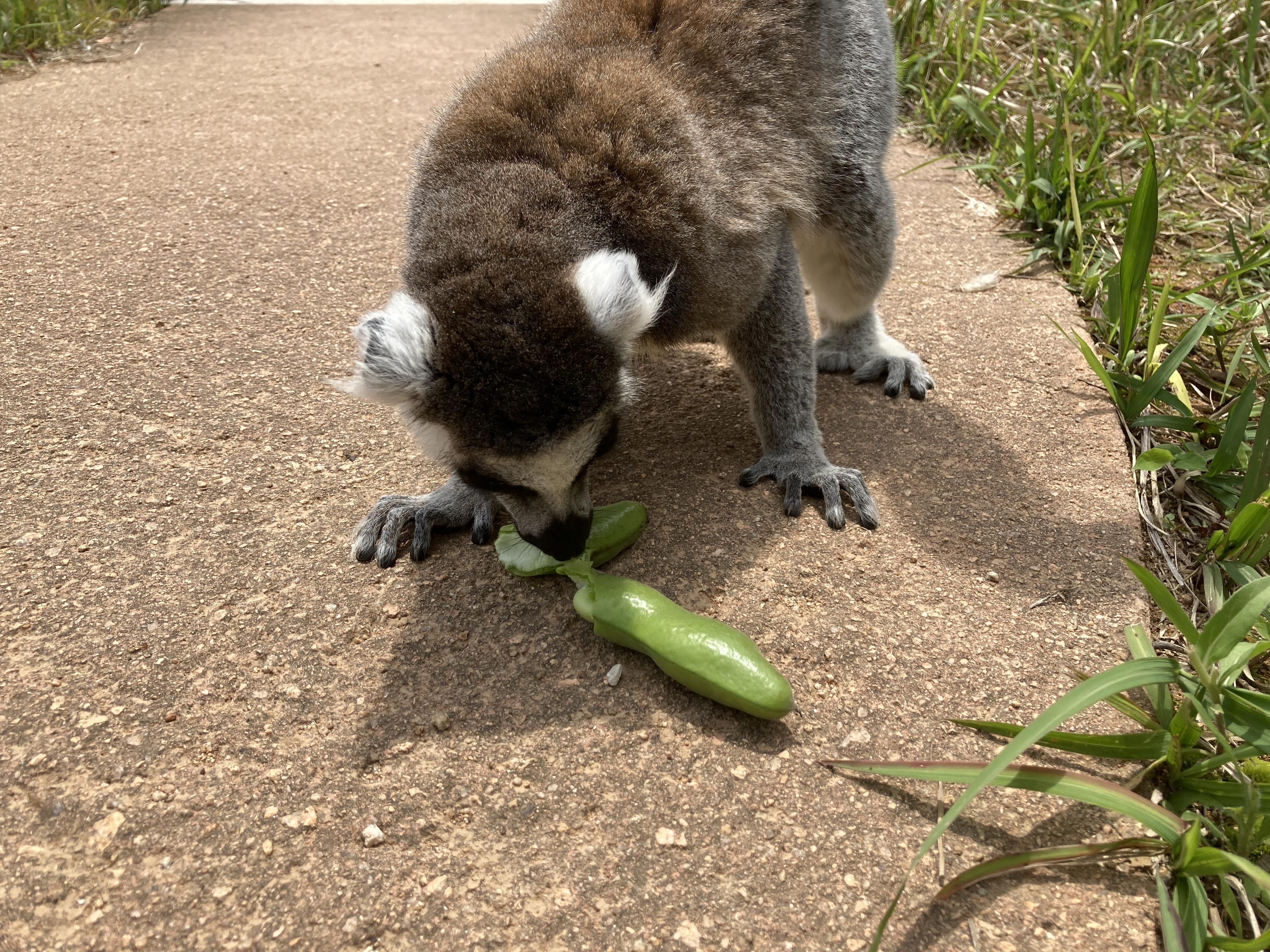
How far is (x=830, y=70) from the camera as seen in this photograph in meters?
3.93

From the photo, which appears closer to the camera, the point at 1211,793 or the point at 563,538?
the point at 1211,793

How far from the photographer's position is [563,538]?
9.04 feet

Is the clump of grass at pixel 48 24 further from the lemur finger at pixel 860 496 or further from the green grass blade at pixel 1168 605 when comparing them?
the green grass blade at pixel 1168 605

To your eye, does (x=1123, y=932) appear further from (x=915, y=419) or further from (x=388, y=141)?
(x=388, y=141)

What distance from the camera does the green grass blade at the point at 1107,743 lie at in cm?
227

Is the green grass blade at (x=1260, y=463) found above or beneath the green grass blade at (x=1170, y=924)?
above

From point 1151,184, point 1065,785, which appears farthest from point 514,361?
point 1151,184

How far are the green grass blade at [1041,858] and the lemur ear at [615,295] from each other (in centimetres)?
166

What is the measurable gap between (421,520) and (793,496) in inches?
54.4

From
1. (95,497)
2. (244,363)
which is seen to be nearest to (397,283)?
(244,363)

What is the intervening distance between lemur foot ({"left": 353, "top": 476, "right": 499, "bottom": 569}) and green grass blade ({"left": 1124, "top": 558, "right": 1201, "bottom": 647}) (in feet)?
6.54

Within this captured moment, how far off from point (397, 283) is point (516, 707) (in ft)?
9.59

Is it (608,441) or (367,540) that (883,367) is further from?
(367,540)

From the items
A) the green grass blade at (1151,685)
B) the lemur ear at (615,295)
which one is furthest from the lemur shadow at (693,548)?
the lemur ear at (615,295)
